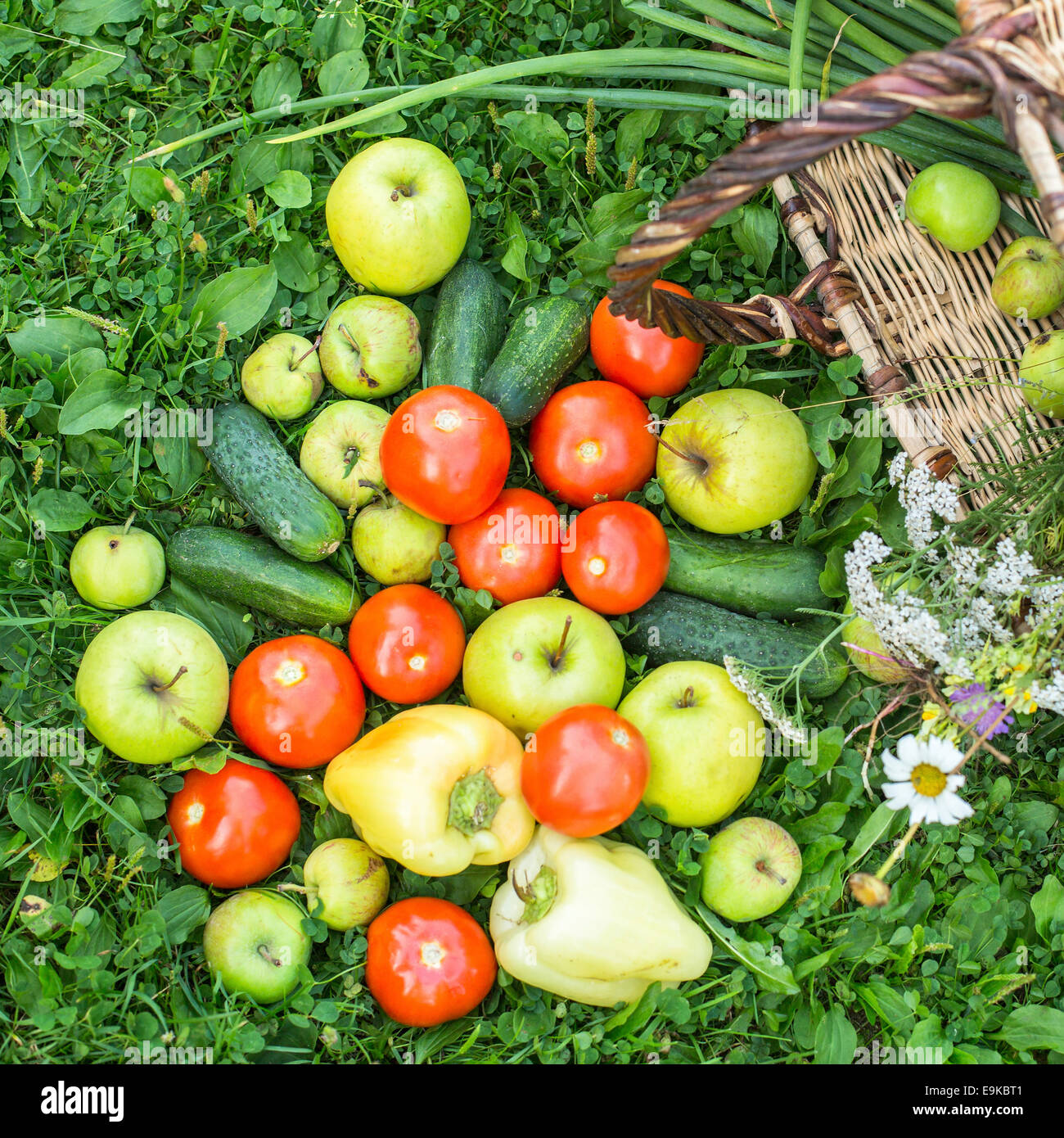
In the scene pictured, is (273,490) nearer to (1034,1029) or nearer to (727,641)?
(727,641)

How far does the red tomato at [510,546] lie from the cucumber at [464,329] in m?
0.31

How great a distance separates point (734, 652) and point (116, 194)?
1.83m

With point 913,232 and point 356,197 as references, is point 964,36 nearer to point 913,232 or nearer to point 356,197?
point 913,232

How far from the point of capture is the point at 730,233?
8.07 feet

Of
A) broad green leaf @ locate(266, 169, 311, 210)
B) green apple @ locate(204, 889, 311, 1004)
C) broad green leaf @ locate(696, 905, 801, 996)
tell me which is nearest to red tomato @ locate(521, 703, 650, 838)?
broad green leaf @ locate(696, 905, 801, 996)

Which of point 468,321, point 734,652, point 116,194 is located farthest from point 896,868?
point 116,194

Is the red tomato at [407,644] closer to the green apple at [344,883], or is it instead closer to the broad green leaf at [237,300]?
the green apple at [344,883]

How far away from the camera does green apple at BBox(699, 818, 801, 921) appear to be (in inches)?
79.4

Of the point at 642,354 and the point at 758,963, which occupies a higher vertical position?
the point at 642,354

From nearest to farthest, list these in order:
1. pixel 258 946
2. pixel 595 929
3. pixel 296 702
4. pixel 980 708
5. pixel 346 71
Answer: pixel 980 708 < pixel 595 929 < pixel 258 946 < pixel 296 702 < pixel 346 71

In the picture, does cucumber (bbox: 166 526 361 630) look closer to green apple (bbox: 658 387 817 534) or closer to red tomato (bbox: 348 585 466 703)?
red tomato (bbox: 348 585 466 703)

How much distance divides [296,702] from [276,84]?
151 centimetres

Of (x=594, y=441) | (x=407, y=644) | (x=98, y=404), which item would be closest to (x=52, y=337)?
(x=98, y=404)

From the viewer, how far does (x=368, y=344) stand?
2293 millimetres
